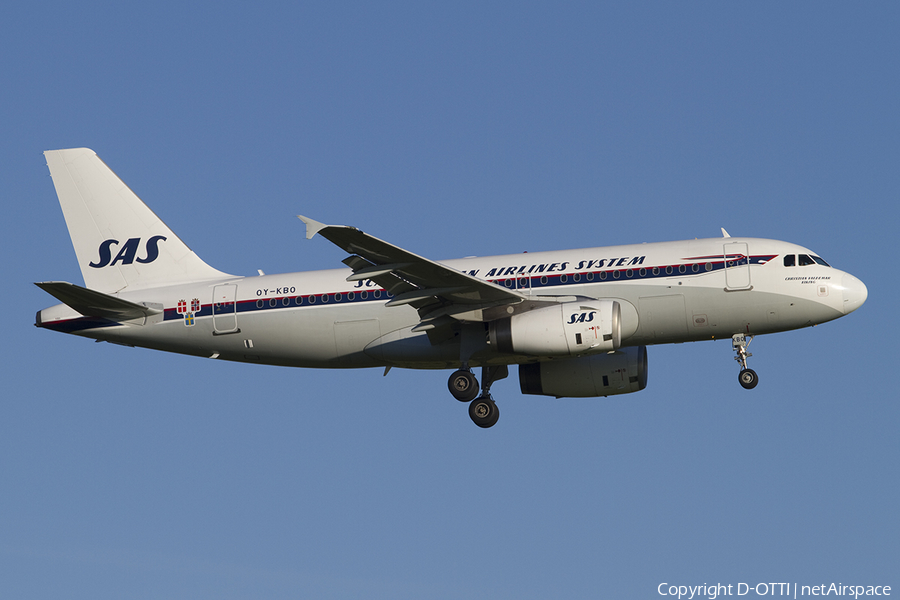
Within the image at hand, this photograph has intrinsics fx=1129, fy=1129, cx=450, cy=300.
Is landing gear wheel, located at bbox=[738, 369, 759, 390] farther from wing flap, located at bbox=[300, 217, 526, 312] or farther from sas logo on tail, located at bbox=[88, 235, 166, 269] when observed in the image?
sas logo on tail, located at bbox=[88, 235, 166, 269]

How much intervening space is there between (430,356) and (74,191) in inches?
558

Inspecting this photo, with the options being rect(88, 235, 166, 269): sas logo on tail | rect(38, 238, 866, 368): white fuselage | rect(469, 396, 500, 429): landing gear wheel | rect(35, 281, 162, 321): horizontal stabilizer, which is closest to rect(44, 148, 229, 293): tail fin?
rect(88, 235, 166, 269): sas logo on tail

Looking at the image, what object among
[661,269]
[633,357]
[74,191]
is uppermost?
[74,191]

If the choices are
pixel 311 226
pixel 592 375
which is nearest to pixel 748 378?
pixel 592 375

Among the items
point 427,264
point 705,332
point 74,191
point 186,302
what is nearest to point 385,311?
point 427,264

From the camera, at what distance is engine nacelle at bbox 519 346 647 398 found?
3562cm

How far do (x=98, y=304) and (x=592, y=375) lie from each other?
51.0ft

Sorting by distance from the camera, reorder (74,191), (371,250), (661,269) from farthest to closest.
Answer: (74,191) → (661,269) → (371,250)

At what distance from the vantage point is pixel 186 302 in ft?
116

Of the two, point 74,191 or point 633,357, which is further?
point 74,191

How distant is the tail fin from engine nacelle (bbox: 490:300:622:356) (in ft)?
36.4

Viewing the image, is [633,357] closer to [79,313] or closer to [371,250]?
[371,250]

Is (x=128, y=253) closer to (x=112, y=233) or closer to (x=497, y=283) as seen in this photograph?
(x=112, y=233)

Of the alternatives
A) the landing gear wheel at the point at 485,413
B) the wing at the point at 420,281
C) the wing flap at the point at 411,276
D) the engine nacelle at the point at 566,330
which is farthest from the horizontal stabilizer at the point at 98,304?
the engine nacelle at the point at 566,330
